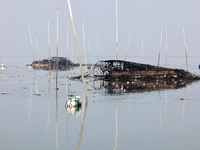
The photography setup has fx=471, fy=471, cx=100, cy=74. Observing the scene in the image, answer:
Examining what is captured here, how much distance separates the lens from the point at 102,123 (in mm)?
44156

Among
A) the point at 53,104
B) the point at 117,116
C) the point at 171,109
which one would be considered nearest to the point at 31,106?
the point at 53,104

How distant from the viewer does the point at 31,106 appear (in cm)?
5669

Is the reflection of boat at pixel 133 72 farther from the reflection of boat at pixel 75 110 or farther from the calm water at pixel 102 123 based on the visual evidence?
the reflection of boat at pixel 75 110

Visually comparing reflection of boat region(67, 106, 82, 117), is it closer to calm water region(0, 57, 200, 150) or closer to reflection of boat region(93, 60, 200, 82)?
calm water region(0, 57, 200, 150)

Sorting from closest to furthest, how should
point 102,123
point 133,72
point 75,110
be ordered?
point 102,123, point 75,110, point 133,72

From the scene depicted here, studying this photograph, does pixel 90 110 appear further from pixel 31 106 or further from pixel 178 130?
pixel 178 130

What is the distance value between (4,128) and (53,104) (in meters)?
17.6

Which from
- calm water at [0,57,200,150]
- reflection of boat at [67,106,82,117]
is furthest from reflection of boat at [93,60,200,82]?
reflection of boat at [67,106,82,117]

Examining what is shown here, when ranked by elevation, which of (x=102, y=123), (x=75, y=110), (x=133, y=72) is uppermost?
(x=133, y=72)

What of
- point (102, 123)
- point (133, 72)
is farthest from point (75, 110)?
point (133, 72)

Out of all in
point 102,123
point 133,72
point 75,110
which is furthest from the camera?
point 133,72

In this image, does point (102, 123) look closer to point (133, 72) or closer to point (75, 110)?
point (75, 110)

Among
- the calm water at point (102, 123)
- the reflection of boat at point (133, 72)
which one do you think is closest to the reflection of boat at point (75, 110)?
the calm water at point (102, 123)

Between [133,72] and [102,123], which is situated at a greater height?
[133,72]
